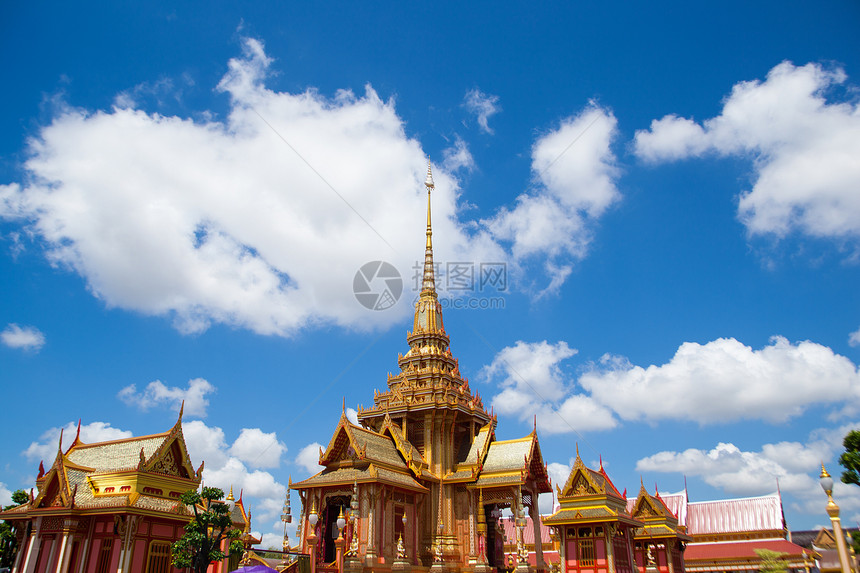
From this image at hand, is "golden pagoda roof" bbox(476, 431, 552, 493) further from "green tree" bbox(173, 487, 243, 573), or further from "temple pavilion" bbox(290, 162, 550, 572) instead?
"green tree" bbox(173, 487, 243, 573)

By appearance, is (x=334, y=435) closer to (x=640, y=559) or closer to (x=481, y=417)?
(x=481, y=417)

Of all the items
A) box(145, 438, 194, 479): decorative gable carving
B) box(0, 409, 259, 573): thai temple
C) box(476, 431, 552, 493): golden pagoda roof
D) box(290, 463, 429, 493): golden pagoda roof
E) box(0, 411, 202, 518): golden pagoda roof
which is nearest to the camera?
box(0, 409, 259, 573): thai temple

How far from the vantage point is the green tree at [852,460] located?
23.6 metres

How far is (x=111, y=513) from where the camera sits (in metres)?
24.4

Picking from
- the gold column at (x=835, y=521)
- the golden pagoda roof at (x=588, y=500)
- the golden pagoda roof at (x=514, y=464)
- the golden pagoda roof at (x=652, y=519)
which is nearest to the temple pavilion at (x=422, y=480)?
the golden pagoda roof at (x=514, y=464)

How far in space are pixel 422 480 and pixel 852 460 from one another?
22.3 metres

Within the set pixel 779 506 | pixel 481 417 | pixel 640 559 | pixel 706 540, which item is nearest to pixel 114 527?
pixel 481 417

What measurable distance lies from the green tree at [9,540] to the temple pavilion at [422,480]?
43.2 ft

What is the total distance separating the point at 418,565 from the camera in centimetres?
3541

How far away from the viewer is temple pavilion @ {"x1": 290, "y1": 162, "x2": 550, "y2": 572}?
3338cm

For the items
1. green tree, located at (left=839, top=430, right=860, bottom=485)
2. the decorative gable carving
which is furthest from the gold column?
the decorative gable carving

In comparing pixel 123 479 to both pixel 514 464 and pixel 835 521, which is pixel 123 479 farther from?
pixel 835 521

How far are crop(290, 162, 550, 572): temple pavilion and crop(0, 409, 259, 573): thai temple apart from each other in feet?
23.5

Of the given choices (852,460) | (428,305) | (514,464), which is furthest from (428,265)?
(852,460)
